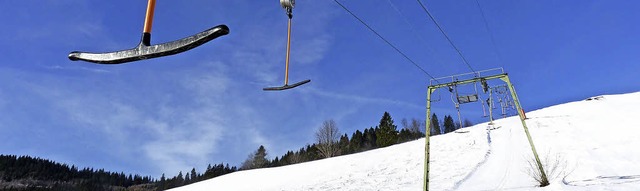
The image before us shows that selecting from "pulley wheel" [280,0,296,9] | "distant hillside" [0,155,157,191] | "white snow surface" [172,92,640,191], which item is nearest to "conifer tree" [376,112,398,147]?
"white snow surface" [172,92,640,191]

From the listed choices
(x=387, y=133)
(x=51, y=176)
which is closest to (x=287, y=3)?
(x=387, y=133)

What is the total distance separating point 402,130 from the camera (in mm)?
100375

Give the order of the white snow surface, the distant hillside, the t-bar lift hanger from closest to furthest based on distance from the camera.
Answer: the t-bar lift hanger
the white snow surface
the distant hillside

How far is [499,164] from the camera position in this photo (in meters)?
22.9

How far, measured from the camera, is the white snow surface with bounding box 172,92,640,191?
1661 cm

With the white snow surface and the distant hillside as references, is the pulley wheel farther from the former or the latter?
the distant hillside

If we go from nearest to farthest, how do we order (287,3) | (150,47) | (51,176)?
(150,47) → (287,3) → (51,176)

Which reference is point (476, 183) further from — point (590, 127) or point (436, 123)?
point (436, 123)

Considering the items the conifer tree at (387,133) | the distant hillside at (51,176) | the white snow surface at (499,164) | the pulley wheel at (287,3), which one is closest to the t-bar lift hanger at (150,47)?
the pulley wheel at (287,3)

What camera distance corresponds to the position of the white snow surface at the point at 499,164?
54.5ft

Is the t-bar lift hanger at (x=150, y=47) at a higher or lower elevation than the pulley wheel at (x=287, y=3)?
lower

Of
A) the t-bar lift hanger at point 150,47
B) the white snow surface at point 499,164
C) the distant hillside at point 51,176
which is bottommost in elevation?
the distant hillside at point 51,176

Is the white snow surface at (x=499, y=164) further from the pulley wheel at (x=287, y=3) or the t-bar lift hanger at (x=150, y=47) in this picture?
the t-bar lift hanger at (x=150, y=47)

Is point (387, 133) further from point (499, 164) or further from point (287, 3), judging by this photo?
point (287, 3)
